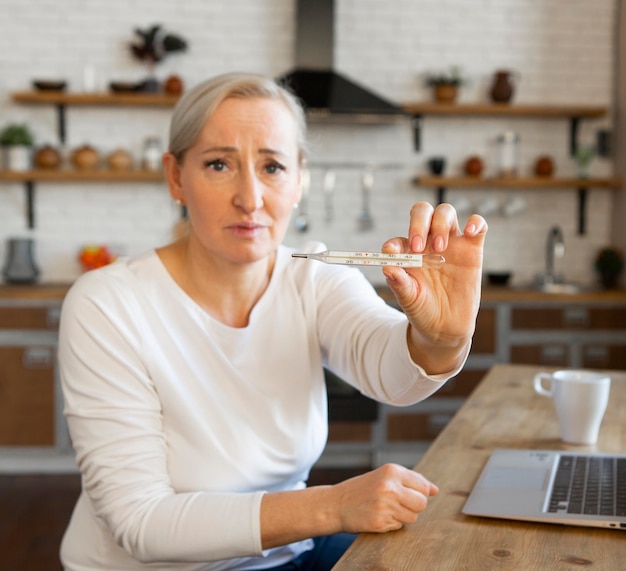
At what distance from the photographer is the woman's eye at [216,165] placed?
1.50 m

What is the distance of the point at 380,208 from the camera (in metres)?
4.86

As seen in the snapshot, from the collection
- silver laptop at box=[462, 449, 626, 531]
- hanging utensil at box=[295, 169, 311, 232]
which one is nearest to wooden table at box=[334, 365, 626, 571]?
silver laptop at box=[462, 449, 626, 531]

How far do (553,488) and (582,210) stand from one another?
12.9 ft

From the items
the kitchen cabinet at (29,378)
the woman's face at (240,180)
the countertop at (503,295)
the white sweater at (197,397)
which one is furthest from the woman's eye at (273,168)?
the kitchen cabinet at (29,378)

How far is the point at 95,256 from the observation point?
14.9 ft

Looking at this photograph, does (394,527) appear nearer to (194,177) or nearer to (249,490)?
(249,490)

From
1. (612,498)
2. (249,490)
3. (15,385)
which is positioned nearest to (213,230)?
(249,490)

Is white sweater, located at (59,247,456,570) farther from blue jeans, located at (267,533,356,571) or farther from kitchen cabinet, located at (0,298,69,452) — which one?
kitchen cabinet, located at (0,298,69,452)

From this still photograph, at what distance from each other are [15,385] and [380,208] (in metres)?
2.19

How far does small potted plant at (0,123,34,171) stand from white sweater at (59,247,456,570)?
3.26 metres

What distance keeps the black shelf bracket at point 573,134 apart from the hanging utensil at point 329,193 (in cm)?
139

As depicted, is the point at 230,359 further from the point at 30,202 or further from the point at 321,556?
the point at 30,202

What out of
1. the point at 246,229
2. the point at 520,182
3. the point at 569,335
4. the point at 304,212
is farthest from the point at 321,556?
the point at 520,182

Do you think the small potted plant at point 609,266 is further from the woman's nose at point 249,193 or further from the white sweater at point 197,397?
the woman's nose at point 249,193
